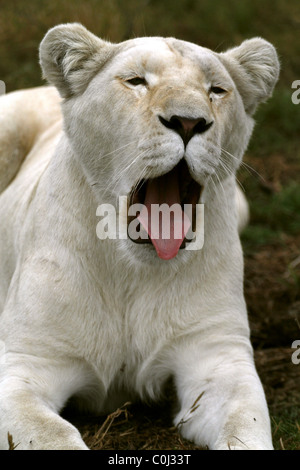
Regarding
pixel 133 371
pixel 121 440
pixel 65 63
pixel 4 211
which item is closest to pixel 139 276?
pixel 133 371

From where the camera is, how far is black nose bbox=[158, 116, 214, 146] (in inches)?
121

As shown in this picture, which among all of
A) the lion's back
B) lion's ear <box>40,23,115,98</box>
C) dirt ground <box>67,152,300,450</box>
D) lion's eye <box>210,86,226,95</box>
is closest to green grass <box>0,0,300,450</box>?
dirt ground <box>67,152,300,450</box>

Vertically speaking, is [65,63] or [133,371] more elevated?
[65,63]

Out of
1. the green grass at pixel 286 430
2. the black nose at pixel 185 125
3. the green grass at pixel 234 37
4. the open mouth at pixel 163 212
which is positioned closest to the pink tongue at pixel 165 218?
the open mouth at pixel 163 212

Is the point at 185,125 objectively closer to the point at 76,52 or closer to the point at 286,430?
the point at 76,52

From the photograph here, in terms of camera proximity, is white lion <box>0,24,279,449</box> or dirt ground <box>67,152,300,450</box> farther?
dirt ground <box>67,152,300,450</box>

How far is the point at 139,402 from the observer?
388 centimetres

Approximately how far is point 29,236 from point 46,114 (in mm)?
1521

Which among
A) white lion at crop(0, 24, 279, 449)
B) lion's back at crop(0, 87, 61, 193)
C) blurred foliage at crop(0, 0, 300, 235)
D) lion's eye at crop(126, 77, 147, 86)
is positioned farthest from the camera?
blurred foliage at crop(0, 0, 300, 235)

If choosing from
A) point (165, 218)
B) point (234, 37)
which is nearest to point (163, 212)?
point (165, 218)

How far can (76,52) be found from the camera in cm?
356

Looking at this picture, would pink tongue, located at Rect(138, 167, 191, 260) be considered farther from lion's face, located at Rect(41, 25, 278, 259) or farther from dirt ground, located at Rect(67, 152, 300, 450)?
dirt ground, located at Rect(67, 152, 300, 450)
